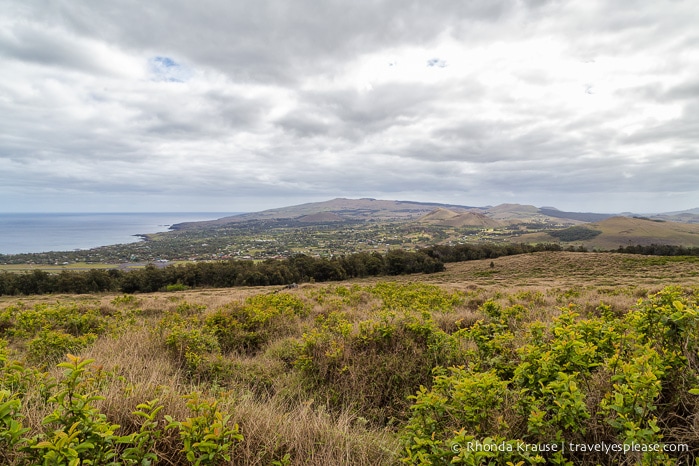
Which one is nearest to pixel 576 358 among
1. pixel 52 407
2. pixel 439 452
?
pixel 439 452

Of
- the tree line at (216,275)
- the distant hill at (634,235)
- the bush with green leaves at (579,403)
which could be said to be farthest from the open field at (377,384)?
the distant hill at (634,235)

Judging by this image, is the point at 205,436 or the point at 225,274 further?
the point at 225,274

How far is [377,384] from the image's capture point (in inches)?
211

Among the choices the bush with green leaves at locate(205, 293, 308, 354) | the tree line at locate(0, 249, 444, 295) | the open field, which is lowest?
the tree line at locate(0, 249, 444, 295)

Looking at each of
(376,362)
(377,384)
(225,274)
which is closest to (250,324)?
(376,362)

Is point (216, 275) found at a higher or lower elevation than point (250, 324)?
lower

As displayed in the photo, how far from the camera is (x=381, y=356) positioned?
231 inches

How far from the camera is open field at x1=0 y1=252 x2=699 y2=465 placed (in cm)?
270

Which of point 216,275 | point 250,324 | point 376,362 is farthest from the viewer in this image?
point 216,275

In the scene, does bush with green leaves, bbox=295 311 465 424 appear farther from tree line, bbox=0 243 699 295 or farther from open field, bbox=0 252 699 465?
tree line, bbox=0 243 699 295

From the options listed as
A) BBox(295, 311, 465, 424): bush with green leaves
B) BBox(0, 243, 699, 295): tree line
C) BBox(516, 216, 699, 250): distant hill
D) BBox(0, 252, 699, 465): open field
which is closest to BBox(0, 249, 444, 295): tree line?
BBox(0, 243, 699, 295): tree line

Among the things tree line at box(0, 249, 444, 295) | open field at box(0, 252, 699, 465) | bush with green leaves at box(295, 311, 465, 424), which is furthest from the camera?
tree line at box(0, 249, 444, 295)

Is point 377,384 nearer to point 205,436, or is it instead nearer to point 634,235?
A: point 205,436

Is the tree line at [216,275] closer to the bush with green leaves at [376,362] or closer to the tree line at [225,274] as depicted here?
the tree line at [225,274]
